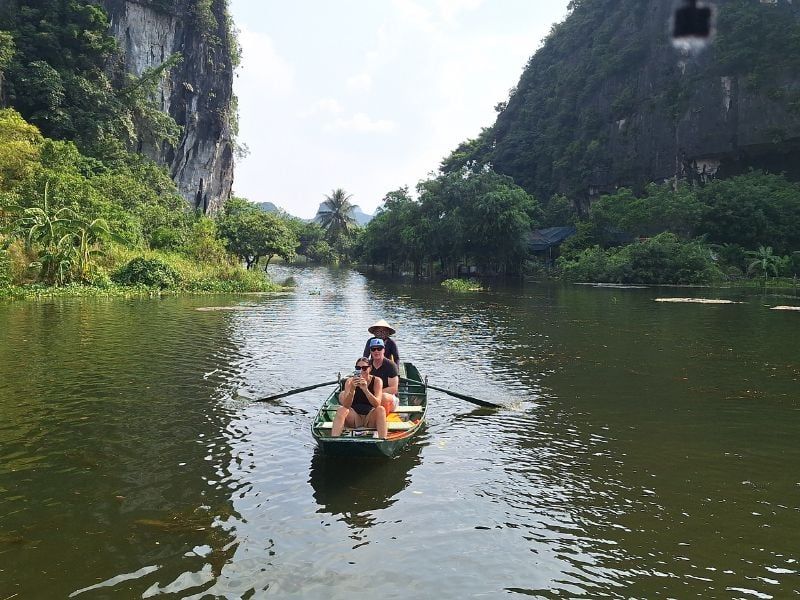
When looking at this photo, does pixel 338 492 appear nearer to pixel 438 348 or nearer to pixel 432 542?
pixel 432 542

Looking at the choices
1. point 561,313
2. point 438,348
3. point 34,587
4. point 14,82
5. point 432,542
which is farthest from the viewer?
point 14,82

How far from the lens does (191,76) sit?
57.8 metres

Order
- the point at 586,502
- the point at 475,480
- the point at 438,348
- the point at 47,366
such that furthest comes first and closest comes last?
the point at 438,348 < the point at 47,366 < the point at 475,480 < the point at 586,502

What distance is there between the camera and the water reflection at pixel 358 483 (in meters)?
6.30

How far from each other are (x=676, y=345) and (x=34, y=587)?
16.9m

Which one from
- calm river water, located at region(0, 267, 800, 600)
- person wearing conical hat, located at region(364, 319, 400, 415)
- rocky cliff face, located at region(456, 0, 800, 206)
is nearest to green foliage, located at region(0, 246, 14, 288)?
calm river water, located at region(0, 267, 800, 600)

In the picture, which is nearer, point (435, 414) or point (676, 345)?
point (435, 414)

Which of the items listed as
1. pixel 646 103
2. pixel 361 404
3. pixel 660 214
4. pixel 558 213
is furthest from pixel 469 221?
pixel 361 404

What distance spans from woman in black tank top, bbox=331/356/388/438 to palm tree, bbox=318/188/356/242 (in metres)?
97.2

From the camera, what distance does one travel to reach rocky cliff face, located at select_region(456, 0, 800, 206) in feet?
200

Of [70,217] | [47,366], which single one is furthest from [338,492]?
[70,217]

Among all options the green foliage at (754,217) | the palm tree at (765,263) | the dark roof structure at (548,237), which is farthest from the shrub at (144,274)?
the green foliage at (754,217)

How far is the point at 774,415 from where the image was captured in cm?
1001

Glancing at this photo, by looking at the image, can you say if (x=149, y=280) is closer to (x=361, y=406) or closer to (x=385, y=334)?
(x=385, y=334)
